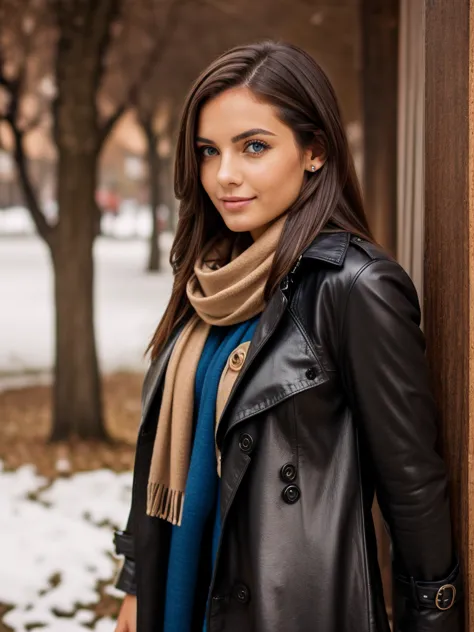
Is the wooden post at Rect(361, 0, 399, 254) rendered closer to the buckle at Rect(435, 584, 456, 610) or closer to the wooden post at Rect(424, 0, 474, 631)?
the wooden post at Rect(424, 0, 474, 631)

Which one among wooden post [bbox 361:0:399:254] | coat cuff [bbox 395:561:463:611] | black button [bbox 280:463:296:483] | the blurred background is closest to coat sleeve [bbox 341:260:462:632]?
coat cuff [bbox 395:561:463:611]

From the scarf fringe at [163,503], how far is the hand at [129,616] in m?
0.22

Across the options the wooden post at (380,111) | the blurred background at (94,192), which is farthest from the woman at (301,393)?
the blurred background at (94,192)

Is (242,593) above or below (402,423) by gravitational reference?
below

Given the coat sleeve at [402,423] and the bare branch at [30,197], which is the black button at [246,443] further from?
the bare branch at [30,197]

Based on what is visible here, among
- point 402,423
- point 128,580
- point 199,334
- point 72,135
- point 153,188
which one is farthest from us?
point 153,188

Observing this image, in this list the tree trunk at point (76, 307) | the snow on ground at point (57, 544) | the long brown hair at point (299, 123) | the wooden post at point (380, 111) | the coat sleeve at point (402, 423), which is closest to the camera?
the coat sleeve at point (402, 423)

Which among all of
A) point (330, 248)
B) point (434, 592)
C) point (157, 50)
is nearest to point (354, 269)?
point (330, 248)

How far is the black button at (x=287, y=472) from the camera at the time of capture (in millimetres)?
1187

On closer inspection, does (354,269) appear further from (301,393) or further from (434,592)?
(434,592)

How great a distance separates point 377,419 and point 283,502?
200 mm

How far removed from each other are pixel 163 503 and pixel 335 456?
1.29 feet

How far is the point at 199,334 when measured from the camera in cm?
141

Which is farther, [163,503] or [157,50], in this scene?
[157,50]
